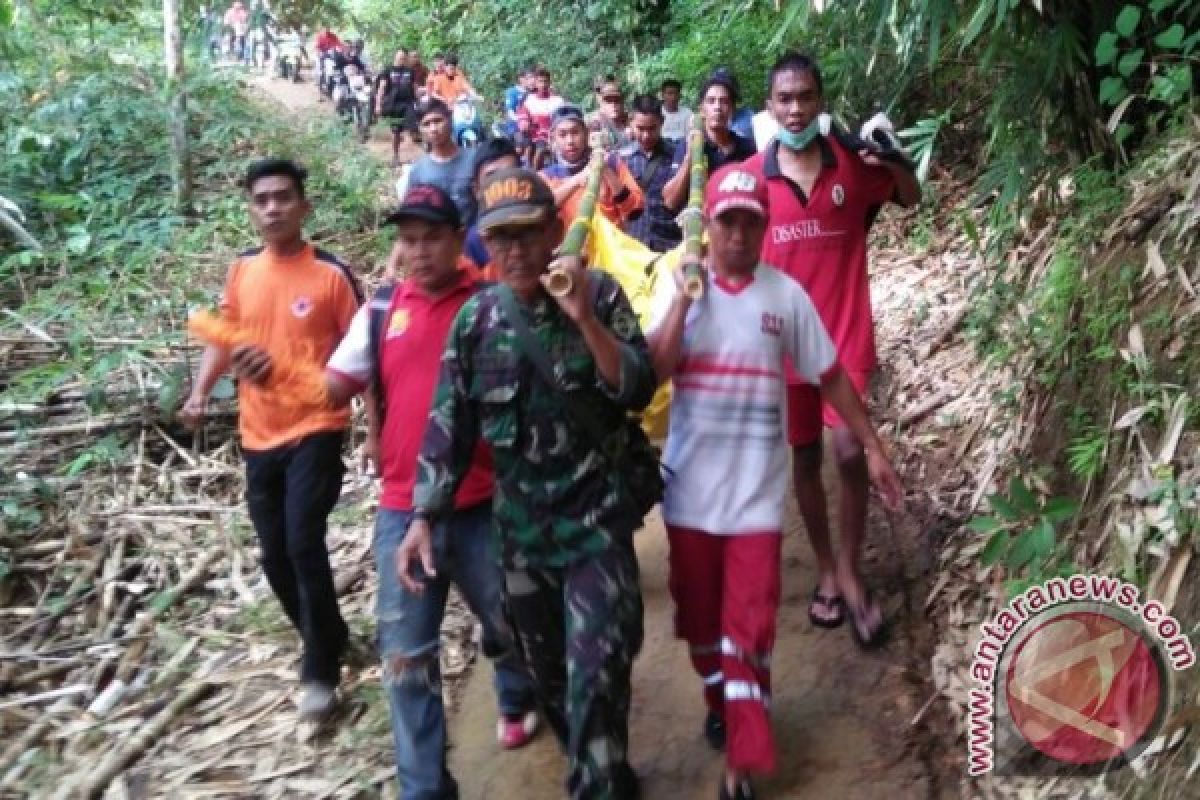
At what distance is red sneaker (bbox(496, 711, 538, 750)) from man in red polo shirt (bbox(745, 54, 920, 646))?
1.31 meters

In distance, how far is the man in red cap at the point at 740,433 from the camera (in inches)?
125

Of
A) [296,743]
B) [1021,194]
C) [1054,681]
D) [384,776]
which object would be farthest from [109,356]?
[1054,681]

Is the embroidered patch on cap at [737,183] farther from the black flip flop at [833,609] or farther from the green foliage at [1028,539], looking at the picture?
the black flip flop at [833,609]

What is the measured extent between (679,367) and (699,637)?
91 cm

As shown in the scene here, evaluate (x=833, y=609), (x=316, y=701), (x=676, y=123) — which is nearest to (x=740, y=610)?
(x=833, y=609)

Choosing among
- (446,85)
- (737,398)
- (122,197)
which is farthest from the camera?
(446,85)

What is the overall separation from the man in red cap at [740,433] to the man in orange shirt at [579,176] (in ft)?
7.22

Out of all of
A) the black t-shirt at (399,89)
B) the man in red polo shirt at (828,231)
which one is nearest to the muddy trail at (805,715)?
the man in red polo shirt at (828,231)

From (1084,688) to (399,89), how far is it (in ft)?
49.5

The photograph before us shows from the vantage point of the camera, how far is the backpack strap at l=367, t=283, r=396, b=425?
350 centimetres

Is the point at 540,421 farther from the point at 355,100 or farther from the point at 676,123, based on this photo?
the point at 355,100

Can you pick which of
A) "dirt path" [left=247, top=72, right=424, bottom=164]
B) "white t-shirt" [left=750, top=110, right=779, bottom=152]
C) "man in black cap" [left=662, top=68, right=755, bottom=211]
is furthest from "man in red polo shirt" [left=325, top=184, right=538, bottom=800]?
"dirt path" [left=247, top=72, right=424, bottom=164]

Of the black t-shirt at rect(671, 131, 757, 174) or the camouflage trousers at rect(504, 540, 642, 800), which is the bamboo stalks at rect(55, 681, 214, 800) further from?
the black t-shirt at rect(671, 131, 757, 174)

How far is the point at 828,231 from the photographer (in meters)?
3.94
